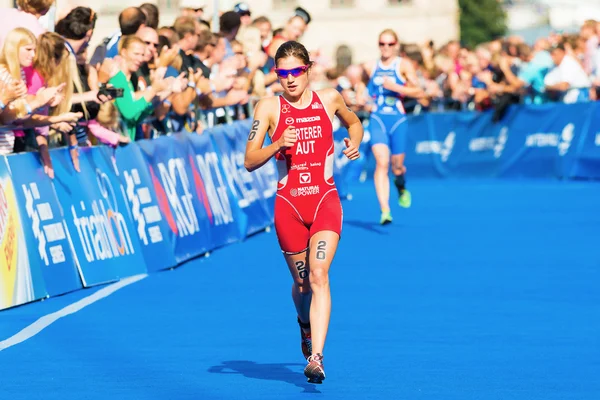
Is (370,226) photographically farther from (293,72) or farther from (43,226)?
(293,72)

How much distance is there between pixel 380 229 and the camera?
1784 centimetres

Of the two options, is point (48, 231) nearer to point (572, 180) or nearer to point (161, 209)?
point (161, 209)

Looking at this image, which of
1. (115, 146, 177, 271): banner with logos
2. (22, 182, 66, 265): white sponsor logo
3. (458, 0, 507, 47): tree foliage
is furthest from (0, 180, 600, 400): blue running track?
(458, 0, 507, 47): tree foliage

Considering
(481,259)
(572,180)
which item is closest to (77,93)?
(481,259)

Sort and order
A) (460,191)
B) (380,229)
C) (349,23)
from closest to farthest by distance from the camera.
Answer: (380,229)
(460,191)
(349,23)

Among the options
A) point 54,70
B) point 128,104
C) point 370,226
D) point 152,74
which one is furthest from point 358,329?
point 370,226

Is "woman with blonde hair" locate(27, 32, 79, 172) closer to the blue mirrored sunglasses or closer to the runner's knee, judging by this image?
the blue mirrored sunglasses

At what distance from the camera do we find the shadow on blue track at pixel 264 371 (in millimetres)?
8305

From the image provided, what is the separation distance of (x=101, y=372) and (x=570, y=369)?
2.66 meters

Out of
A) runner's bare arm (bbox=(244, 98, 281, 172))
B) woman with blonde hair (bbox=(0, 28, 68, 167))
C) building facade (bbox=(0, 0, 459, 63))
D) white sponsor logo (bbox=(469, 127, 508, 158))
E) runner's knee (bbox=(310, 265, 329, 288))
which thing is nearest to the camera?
runner's knee (bbox=(310, 265, 329, 288))

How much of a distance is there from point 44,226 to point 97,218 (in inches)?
39.6

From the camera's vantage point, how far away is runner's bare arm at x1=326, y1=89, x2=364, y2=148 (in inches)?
343

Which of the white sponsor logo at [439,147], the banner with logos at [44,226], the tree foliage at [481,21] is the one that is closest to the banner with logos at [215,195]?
the banner with logos at [44,226]

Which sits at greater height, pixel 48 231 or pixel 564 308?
pixel 48 231
